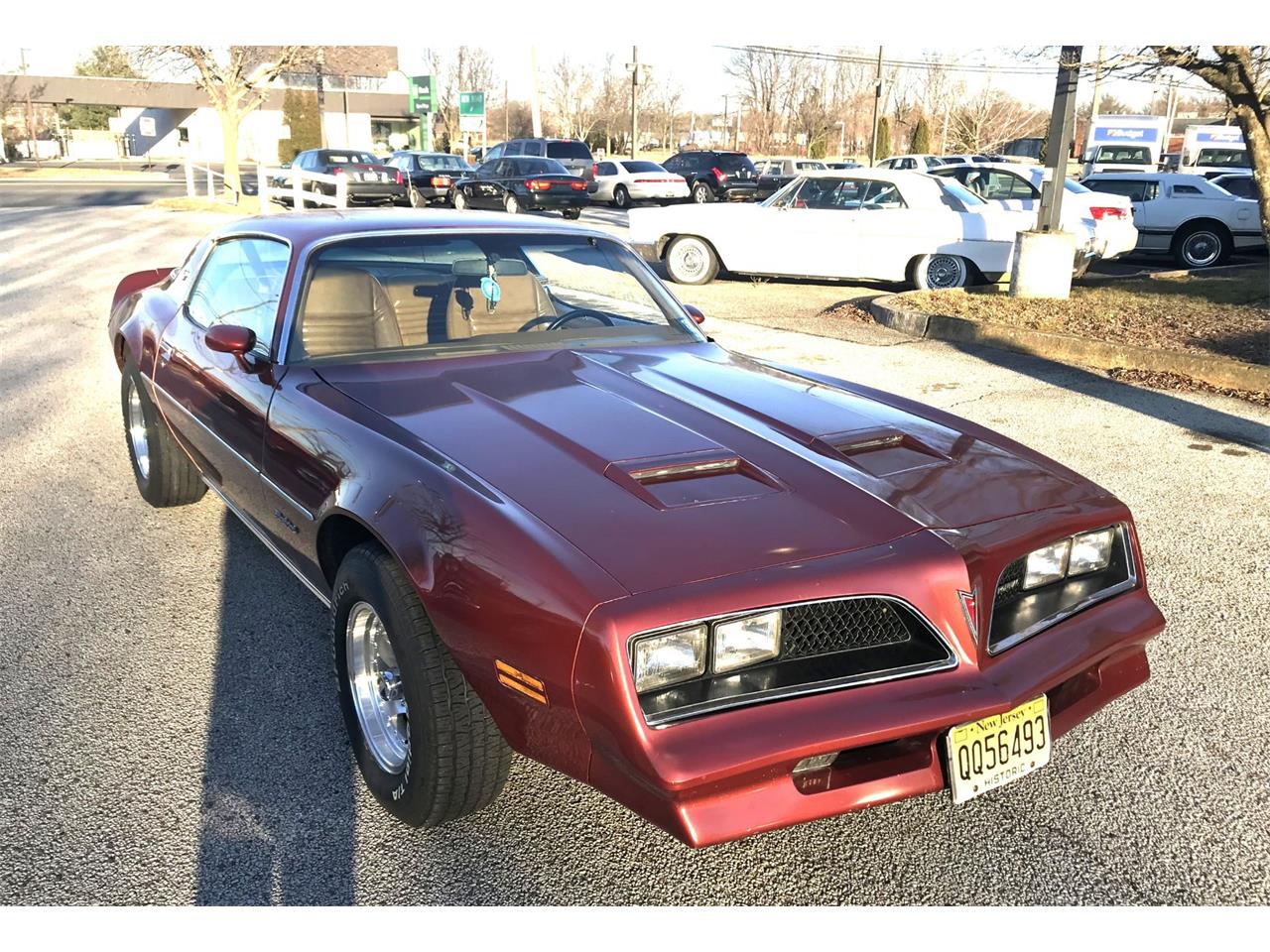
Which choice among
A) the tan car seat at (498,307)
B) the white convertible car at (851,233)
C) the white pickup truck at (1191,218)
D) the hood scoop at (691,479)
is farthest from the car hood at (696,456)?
the white pickup truck at (1191,218)

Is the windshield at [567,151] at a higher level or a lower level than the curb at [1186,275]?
higher

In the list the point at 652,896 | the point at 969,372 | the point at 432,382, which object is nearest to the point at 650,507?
the point at 652,896

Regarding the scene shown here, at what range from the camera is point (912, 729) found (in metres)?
2.26

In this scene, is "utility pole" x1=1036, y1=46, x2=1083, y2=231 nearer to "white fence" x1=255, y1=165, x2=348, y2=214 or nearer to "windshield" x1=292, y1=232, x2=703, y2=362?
"windshield" x1=292, y1=232, x2=703, y2=362

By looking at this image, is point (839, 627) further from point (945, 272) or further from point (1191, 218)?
point (1191, 218)

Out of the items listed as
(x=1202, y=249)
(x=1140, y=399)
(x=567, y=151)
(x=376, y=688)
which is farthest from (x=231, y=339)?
(x=567, y=151)

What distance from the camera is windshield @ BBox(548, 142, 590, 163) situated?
98.2ft

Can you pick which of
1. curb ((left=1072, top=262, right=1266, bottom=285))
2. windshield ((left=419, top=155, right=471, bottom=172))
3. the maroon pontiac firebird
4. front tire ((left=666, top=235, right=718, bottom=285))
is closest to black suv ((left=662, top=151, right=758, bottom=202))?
windshield ((left=419, top=155, right=471, bottom=172))

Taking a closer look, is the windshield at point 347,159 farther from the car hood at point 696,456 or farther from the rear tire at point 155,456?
the car hood at point 696,456

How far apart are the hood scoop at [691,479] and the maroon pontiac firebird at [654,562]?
1cm

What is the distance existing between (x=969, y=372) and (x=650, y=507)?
6.88 metres

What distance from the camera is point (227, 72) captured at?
88.6ft

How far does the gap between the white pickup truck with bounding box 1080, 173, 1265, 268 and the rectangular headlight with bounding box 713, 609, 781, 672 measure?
659 inches

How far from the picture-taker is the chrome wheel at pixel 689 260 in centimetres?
1417
